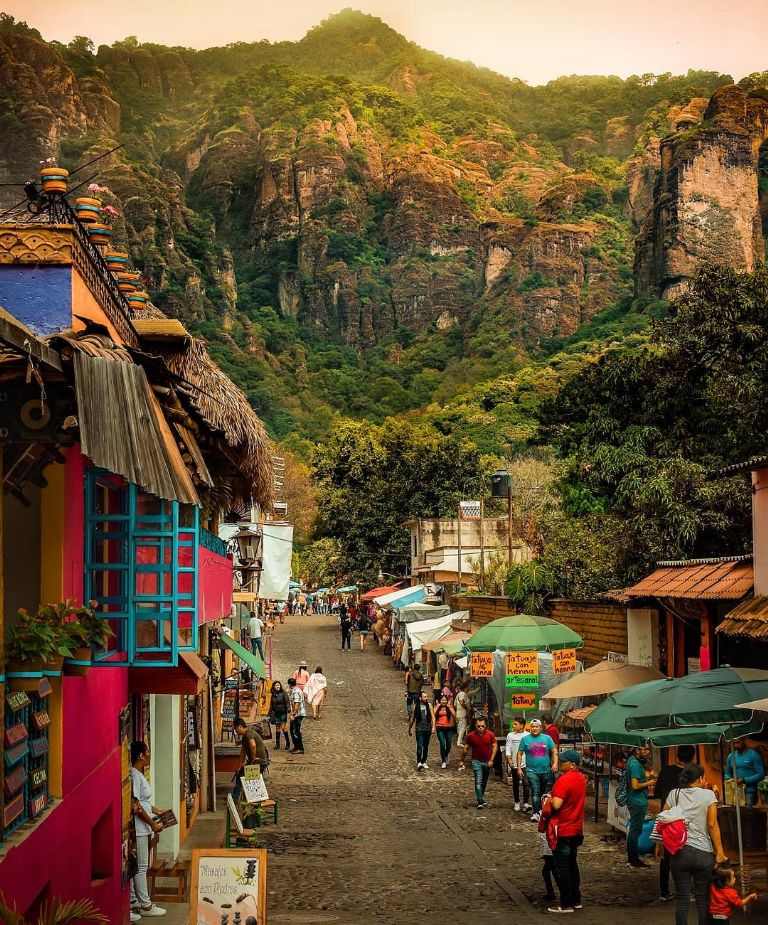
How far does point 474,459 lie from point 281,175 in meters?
120

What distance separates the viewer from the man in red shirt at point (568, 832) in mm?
10578

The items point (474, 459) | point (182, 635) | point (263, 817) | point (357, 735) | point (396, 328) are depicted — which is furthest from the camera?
point (396, 328)

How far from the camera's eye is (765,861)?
1035 centimetres

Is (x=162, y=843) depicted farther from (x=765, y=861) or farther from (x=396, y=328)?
(x=396, y=328)

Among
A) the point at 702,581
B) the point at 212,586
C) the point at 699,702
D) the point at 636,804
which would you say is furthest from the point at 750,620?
the point at 212,586

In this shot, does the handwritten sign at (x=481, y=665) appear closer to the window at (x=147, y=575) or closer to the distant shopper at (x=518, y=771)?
the distant shopper at (x=518, y=771)

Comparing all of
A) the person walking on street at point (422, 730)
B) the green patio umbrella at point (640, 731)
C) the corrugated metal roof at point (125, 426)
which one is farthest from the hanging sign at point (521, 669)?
the corrugated metal roof at point (125, 426)

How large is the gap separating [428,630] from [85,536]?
76.7 ft

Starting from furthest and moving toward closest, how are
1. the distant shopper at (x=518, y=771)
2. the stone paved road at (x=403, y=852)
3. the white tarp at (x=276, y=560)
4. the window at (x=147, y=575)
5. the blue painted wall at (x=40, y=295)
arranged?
the white tarp at (x=276, y=560) < the distant shopper at (x=518, y=771) < the stone paved road at (x=403, y=852) < the blue painted wall at (x=40, y=295) < the window at (x=147, y=575)

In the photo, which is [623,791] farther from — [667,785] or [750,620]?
[750,620]

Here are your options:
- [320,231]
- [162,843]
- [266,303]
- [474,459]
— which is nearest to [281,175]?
[320,231]

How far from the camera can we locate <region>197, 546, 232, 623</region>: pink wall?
8.93m

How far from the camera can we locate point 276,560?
26828 mm

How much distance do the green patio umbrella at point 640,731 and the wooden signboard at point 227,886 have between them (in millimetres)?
3796
